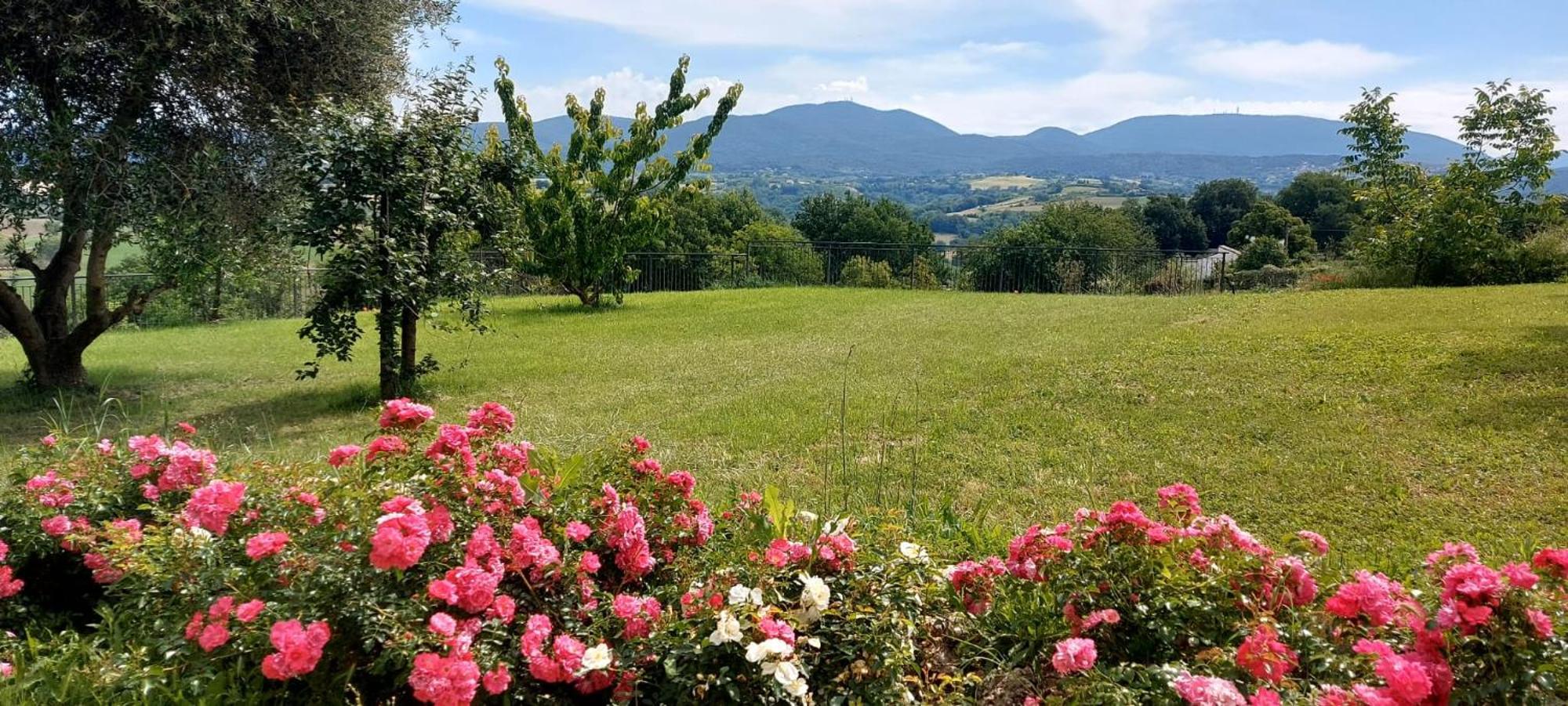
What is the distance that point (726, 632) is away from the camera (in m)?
1.61

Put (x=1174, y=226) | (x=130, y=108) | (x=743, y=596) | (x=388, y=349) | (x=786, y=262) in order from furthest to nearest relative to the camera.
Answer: (x=1174, y=226) < (x=786, y=262) < (x=388, y=349) < (x=130, y=108) < (x=743, y=596)

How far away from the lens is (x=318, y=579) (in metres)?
1.70

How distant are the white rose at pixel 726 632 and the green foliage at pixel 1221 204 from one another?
75039mm

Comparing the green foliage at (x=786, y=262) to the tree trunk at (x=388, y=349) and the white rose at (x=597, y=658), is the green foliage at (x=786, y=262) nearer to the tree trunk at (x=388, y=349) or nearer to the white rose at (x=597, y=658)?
the tree trunk at (x=388, y=349)

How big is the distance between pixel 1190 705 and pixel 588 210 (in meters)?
12.1

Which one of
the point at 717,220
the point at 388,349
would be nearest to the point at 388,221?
the point at 388,349

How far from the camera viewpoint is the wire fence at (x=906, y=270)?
50.0 ft

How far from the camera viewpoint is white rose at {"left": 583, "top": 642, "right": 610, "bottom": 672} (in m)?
1.61

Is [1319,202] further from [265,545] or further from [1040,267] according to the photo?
[265,545]

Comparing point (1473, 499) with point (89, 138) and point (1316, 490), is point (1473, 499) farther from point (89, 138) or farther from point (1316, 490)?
point (89, 138)

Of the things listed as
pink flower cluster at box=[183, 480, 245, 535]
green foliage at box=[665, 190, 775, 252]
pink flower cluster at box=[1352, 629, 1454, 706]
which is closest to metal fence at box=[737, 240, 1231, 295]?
pink flower cluster at box=[1352, 629, 1454, 706]

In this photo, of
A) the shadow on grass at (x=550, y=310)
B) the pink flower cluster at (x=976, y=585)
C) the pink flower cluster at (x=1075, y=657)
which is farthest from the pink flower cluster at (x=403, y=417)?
the shadow on grass at (x=550, y=310)

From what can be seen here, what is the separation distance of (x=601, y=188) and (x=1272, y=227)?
48127 millimetres

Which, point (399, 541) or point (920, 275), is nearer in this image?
point (399, 541)
